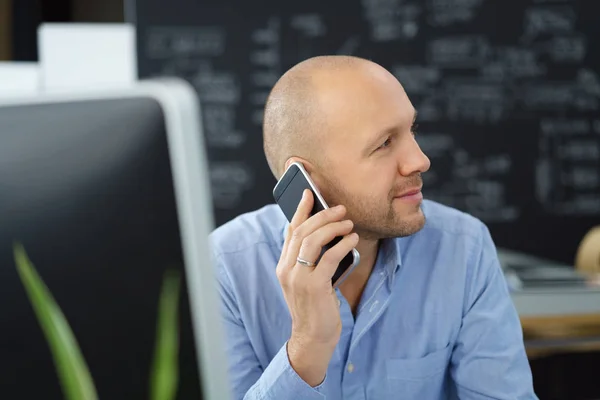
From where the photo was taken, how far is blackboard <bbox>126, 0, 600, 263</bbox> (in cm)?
353

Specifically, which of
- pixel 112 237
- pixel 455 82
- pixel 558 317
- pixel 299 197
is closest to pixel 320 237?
pixel 299 197

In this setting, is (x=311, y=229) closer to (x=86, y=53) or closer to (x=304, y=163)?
(x=304, y=163)

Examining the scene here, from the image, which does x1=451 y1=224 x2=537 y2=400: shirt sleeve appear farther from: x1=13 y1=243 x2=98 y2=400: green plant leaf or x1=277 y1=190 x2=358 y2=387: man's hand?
x1=13 y1=243 x2=98 y2=400: green plant leaf

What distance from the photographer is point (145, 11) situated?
350cm

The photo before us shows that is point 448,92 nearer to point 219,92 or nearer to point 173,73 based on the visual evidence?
point 219,92

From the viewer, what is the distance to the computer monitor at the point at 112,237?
1.58 feet

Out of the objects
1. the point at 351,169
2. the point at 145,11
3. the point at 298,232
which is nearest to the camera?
the point at 298,232

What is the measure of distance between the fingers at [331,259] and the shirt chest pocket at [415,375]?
249 mm

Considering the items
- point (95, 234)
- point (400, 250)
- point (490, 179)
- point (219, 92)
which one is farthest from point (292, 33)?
point (95, 234)

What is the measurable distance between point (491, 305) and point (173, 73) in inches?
100

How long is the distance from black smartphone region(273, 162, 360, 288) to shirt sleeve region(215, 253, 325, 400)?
0.53 feet

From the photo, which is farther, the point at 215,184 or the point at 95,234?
the point at 215,184

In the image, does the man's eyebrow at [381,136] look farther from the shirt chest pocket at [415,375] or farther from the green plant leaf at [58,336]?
the green plant leaf at [58,336]

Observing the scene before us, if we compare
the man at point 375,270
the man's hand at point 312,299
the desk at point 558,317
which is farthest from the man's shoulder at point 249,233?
the desk at point 558,317
